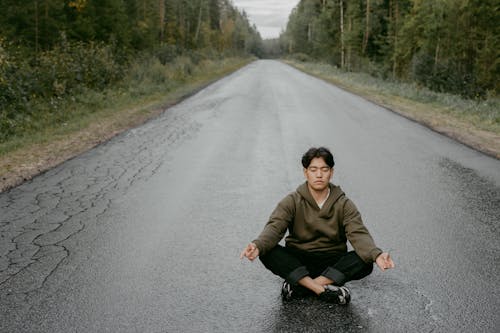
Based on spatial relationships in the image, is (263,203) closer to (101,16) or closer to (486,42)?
(486,42)

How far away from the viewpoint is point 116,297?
3.87 metres

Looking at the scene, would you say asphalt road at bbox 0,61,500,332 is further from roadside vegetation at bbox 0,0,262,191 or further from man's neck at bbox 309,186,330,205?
roadside vegetation at bbox 0,0,262,191

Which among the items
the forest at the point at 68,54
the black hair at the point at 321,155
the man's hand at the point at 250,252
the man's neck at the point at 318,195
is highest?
the forest at the point at 68,54

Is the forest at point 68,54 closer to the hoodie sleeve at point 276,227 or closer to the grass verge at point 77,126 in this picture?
the grass verge at point 77,126

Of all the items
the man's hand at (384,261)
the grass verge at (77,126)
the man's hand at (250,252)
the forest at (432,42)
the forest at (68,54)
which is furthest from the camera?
the forest at (432,42)

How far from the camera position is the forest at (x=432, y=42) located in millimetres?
30047

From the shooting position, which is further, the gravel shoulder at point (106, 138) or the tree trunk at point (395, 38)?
the tree trunk at point (395, 38)

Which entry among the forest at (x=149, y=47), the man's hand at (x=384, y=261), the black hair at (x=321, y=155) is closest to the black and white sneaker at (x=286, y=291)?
the man's hand at (x=384, y=261)

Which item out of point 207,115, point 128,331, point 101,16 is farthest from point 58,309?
point 101,16

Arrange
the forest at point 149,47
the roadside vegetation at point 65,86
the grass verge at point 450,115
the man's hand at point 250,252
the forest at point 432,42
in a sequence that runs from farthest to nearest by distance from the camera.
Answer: the forest at point 432,42
the forest at point 149,47
the grass verge at point 450,115
the roadside vegetation at point 65,86
the man's hand at point 250,252

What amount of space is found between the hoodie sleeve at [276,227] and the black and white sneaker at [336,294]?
0.52 m

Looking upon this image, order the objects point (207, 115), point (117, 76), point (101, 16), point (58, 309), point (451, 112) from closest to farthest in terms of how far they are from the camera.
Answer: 1. point (58, 309)
2. point (207, 115)
3. point (451, 112)
4. point (117, 76)
5. point (101, 16)

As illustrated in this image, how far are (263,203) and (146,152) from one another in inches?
159

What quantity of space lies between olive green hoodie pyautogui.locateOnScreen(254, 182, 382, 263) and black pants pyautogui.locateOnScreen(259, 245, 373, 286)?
7cm
